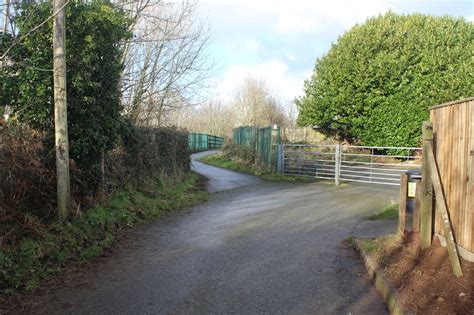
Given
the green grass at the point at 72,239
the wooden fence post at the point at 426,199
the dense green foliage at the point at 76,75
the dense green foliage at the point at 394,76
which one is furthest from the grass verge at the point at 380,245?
the dense green foliage at the point at 394,76

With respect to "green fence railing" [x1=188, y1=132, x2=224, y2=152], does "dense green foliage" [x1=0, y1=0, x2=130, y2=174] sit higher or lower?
higher

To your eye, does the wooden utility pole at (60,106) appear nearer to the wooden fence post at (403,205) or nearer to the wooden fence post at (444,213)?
the wooden fence post at (403,205)

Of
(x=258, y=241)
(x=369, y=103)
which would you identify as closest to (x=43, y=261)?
(x=258, y=241)

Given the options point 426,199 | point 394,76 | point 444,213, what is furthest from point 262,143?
point 444,213

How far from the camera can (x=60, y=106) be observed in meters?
7.14

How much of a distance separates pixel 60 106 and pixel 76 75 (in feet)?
3.52

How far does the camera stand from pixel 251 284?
Answer: 5.22 metres

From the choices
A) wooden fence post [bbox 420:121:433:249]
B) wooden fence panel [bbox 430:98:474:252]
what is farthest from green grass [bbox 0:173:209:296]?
wooden fence panel [bbox 430:98:474:252]

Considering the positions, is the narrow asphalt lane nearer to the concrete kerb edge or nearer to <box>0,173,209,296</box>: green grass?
the concrete kerb edge

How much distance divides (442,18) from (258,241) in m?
23.8

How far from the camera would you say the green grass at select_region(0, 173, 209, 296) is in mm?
5375

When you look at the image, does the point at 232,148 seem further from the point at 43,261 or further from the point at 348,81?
the point at 43,261

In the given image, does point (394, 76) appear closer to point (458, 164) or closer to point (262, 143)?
point (262, 143)

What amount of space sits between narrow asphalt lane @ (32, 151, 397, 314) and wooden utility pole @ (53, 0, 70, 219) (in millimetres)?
1435
